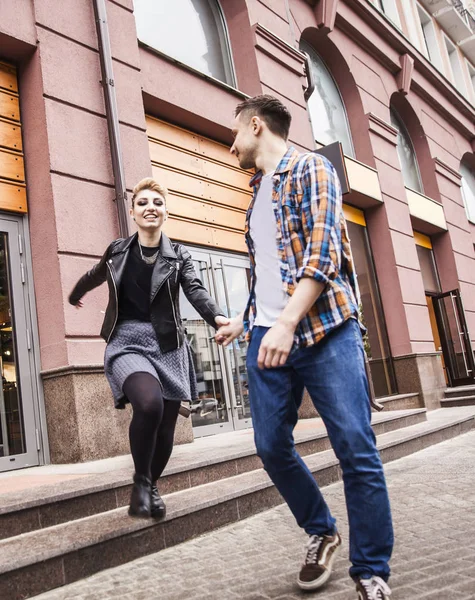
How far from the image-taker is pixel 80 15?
263 inches

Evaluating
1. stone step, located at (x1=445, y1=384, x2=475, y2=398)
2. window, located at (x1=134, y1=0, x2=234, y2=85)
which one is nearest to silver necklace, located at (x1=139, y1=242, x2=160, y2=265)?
window, located at (x1=134, y1=0, x2=234, y2=85)

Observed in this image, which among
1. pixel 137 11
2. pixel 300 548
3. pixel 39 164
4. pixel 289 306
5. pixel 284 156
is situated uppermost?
pixel 137 11

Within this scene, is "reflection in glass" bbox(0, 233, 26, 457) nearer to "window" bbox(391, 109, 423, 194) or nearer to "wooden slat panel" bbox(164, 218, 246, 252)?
"wooden slat panel" bbox(164, 218, 246, 252)

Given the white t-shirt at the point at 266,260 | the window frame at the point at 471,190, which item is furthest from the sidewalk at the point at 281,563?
the window frame at the point at 471,190

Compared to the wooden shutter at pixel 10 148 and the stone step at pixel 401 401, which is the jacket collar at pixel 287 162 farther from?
the stone step at pixel 401 401

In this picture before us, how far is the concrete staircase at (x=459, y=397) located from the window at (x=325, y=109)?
544 centimetres

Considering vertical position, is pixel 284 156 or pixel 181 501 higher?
pixel 284 156

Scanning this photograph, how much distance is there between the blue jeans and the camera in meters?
2.10

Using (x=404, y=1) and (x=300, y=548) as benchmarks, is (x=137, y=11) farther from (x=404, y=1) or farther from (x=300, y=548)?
(x=404, y=1)

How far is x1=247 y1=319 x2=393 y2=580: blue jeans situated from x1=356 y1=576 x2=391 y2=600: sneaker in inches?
0.9

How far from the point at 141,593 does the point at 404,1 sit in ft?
56.7

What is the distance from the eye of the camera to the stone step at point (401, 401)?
33.7 feet

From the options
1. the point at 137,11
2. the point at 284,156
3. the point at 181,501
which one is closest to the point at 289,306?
the point at 284,156

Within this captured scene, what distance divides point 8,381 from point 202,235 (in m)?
3.41
